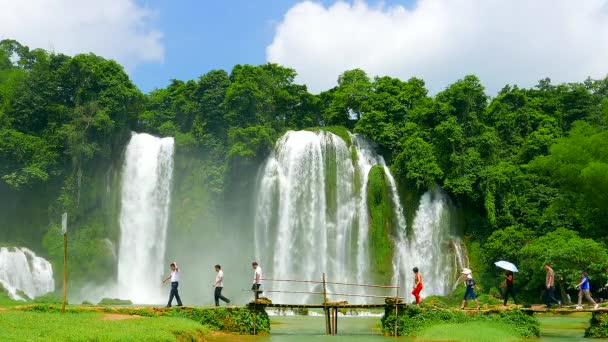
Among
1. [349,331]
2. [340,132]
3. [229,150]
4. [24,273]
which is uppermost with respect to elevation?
[340,132]

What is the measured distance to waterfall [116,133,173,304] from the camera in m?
36.7

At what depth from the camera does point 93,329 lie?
41.2 feet

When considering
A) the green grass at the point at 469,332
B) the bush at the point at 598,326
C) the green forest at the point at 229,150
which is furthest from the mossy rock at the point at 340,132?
the green grass at the point at 469,332

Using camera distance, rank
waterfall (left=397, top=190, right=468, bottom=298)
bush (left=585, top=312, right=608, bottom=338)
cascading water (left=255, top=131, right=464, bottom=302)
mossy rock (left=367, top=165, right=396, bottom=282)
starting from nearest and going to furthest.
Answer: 1. bush (left=585, top=312, right=608, bottom=338)
2. cascading water (left=255, top=131, right=464, bottom=302)
3. mossy rock (left=367, top=165, right=396, bottom=282)
4. waterfall (left=397, top=190, right=468, bottom=298)

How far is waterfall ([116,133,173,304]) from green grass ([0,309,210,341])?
20275 millimetres

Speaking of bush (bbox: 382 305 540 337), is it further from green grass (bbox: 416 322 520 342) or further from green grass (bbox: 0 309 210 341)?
green grass (bbox: 0 309 210 341)

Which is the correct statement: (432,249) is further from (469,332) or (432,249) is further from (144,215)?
(469,332)

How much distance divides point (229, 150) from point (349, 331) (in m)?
19.1

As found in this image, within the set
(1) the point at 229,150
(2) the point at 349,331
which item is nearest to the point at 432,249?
(1) the point at 229,150

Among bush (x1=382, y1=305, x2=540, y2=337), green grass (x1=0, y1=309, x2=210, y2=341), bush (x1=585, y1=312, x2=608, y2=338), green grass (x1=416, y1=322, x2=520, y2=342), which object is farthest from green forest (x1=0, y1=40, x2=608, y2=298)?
green grass (x1=0, y1=309, x2=210, y2=341)

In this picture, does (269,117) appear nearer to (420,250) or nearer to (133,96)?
(133,96)

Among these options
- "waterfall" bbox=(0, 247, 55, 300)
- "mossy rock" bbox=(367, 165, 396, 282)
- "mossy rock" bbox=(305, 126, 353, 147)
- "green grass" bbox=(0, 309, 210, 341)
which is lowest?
"green grass" bbox=(0, 309, 210, 341)

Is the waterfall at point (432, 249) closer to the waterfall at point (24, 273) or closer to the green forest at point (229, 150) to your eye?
the green forest at point (229, 150)

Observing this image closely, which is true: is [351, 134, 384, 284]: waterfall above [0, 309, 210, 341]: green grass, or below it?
above
